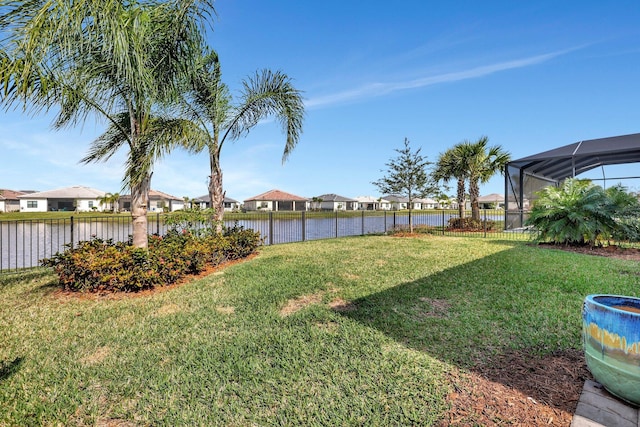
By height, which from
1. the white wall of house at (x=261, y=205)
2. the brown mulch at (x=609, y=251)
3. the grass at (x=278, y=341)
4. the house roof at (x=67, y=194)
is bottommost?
the grass at (x=278, y=341)

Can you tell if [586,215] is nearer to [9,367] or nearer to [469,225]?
[469,225]

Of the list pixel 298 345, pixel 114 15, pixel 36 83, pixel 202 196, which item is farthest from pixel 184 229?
pixel 202 196

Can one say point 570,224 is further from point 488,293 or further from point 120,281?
point 120,281

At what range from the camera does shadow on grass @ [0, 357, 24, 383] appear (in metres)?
2.59

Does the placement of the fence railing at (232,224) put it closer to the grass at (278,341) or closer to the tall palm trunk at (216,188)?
the tall palm trunk at (216,188)

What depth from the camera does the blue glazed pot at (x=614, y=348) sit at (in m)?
1.82

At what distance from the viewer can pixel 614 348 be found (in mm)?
1896

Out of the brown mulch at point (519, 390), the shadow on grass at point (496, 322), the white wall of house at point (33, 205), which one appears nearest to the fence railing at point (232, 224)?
the shadow on grass at point (496, 322)

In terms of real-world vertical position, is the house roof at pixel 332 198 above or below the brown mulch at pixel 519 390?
above

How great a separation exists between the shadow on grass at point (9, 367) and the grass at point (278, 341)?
11 mm

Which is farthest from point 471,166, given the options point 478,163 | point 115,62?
point 115,62

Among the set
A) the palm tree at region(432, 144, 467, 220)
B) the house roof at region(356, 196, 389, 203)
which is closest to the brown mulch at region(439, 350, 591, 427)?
the palm tree at region(432, 144, 467, 220)

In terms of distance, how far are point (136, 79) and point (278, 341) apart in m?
4.67

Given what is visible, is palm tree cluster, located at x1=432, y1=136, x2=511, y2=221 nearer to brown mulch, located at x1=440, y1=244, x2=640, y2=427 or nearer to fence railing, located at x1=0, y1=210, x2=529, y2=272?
fence railing, located at x1=0, y1=210, x2=529, y2=272
